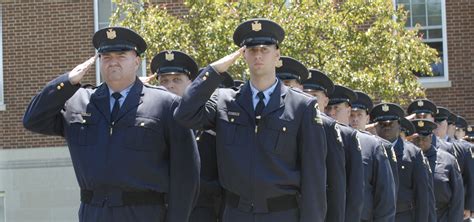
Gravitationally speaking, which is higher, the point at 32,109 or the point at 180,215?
the point at 32,109

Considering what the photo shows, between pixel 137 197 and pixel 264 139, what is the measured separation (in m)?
0.83

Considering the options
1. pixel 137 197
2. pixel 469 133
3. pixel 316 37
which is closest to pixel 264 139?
pixel 137 197

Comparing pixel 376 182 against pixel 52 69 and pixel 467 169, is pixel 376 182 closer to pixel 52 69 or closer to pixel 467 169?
pixel 467 169

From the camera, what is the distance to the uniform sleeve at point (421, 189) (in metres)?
10.3

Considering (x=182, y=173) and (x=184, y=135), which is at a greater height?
(x=184, y=135)

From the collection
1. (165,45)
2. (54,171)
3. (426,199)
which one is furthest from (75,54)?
(426,199)

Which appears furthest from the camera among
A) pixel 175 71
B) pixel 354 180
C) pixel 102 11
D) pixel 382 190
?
pixel 102 11

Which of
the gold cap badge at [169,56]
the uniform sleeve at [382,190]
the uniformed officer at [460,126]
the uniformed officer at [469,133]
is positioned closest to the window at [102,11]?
the uniformed officer at [460,126]

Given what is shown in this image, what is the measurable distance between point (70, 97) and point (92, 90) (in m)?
0.25

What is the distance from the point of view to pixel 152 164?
581 centimetres

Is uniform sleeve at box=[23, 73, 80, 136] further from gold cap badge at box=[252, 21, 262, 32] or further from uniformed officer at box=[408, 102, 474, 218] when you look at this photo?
uniformed officer at box=[408, 102, 474, 218]

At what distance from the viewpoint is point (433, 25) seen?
1998 centimetres

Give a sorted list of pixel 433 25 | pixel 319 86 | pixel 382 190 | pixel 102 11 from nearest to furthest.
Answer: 1. pixel 319 86
2. pixel 382 190
3. pixel 433 25
4. pixel 102 11

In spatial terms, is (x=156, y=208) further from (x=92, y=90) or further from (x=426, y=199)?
(x=426, y=199)
